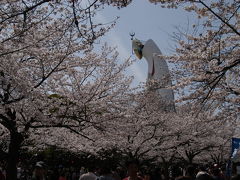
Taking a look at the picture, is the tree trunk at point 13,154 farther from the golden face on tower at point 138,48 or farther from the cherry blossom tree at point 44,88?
the golden face on tower at point 138,48

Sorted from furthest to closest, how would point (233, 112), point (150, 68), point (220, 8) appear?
1. point (150, 68)
2. point (233, 112)
3. point (220, 8)

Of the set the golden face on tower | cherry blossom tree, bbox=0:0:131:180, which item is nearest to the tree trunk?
cherry blossom tree, bbox=0:0:131:180

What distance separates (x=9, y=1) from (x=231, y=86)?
6.94m

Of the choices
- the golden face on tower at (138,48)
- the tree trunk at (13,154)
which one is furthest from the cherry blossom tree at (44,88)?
the golden face on tower at (138,48)

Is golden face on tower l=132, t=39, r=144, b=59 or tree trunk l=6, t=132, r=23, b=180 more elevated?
golden face on tower l=132, t=39, r=144, b=59

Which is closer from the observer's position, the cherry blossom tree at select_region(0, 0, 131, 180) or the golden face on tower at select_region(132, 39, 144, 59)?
the cherry blossom tree at select_region(0, 0, 131, 180)

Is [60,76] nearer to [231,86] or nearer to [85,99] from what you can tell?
[85,99]

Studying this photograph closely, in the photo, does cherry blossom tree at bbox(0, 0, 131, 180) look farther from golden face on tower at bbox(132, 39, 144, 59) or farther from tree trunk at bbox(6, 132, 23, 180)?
golden face on tower at bbox(132, 39, 144, 59)

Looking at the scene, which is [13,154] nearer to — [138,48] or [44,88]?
[44,88]

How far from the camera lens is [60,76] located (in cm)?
1012

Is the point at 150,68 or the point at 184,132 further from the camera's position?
the point at 150,68

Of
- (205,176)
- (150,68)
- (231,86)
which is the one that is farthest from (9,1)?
(150,68)

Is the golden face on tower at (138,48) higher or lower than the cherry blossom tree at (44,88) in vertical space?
higher

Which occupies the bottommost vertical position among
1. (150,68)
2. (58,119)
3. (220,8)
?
(58,119)
